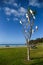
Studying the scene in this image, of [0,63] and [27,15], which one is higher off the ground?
[27,15]

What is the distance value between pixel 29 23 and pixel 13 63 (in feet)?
17.2

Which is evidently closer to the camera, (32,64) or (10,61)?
(32,64)

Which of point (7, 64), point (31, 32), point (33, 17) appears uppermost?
point (33, 17)

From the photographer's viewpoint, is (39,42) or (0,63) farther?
(39,42)

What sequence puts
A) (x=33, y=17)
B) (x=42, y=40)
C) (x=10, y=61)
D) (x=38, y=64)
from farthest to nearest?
(x=42, y=40)
(x=33, y=17)
(x=10, y=61)
(x=38, y=64)

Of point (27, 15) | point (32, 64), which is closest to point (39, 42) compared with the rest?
point (27, 15)

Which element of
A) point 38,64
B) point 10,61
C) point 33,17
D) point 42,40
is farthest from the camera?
point 42,40

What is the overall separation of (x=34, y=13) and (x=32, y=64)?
248 inches

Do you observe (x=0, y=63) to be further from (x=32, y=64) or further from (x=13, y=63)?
→ (x=32, y=64)

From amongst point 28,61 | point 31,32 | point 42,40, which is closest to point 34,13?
point 31,32

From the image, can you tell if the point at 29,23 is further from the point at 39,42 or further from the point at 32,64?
the point at 39,42

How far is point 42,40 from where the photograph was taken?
4475 centimetres

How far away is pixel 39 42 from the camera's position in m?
45.4

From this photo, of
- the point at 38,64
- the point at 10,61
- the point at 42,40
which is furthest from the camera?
the point at 42,40
